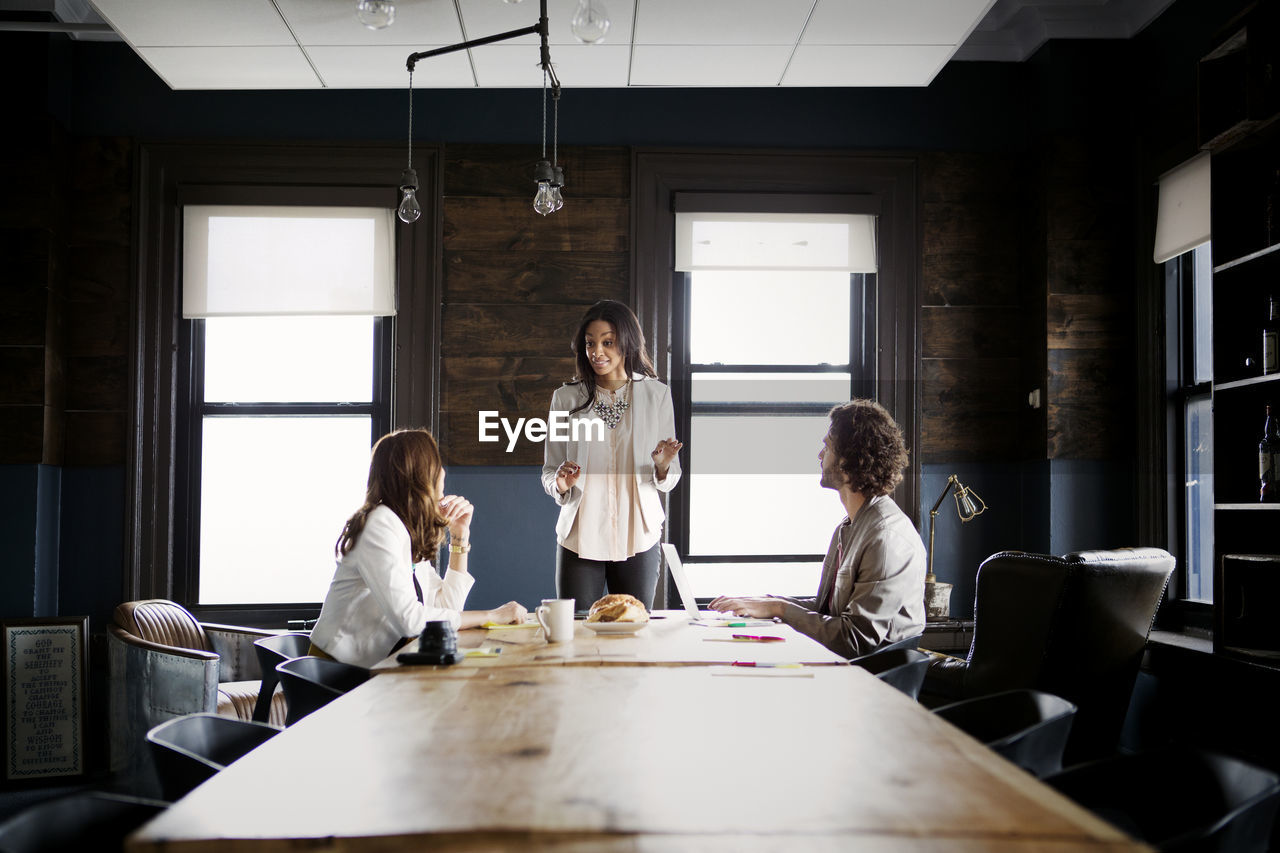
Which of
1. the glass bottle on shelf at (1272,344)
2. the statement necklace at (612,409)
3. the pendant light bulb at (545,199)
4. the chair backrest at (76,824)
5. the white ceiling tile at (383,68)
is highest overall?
the white ceiling tile at (383,68)

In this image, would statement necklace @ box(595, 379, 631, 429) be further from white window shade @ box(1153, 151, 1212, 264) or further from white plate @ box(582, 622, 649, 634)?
white window shade @ box(1153, 151, 1212, 264)

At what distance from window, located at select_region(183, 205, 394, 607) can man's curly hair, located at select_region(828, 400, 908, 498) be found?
2527 millimetres

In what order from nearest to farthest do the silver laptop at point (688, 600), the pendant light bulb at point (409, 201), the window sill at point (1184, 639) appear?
the silver laptop at point (688, 600)
the pendant light bulb at point (409, 201)
the window sill at point (1184, 639)

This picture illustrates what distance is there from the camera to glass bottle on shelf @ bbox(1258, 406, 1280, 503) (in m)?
3.25

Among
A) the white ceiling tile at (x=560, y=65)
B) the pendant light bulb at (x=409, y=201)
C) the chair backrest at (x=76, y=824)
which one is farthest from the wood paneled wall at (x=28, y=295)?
the chair backrest at (x=76, y=824)

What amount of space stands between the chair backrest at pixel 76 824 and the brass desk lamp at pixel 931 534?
10.6ft

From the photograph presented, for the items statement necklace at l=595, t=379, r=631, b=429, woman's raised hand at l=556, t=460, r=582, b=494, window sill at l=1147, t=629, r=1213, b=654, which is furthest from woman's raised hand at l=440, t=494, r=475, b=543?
window sill at l=1147, t=629, r=1213, b=654

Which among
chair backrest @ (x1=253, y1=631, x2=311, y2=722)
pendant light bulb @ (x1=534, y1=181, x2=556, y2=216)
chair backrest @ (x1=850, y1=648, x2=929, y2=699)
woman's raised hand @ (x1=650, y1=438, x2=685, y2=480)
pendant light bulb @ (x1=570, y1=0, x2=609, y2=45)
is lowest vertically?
chair backrest @ (x1=253, y1=631, x2=311, y2=722)

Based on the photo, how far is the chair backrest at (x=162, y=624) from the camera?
3.95 metres

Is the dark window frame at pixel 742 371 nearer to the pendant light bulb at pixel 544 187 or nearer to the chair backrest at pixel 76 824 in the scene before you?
the pendant light bulb at pixel 544 187

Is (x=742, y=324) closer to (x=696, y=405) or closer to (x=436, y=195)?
(x=696, y=405)

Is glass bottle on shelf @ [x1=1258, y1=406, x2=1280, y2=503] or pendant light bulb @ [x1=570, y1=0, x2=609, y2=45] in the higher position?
pendant light bulb @ [x1=570, y1=0, x2=609, y2=45]

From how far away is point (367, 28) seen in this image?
13.1 ft

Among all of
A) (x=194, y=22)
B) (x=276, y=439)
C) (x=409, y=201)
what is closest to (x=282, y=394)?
(x=276, y=439)
